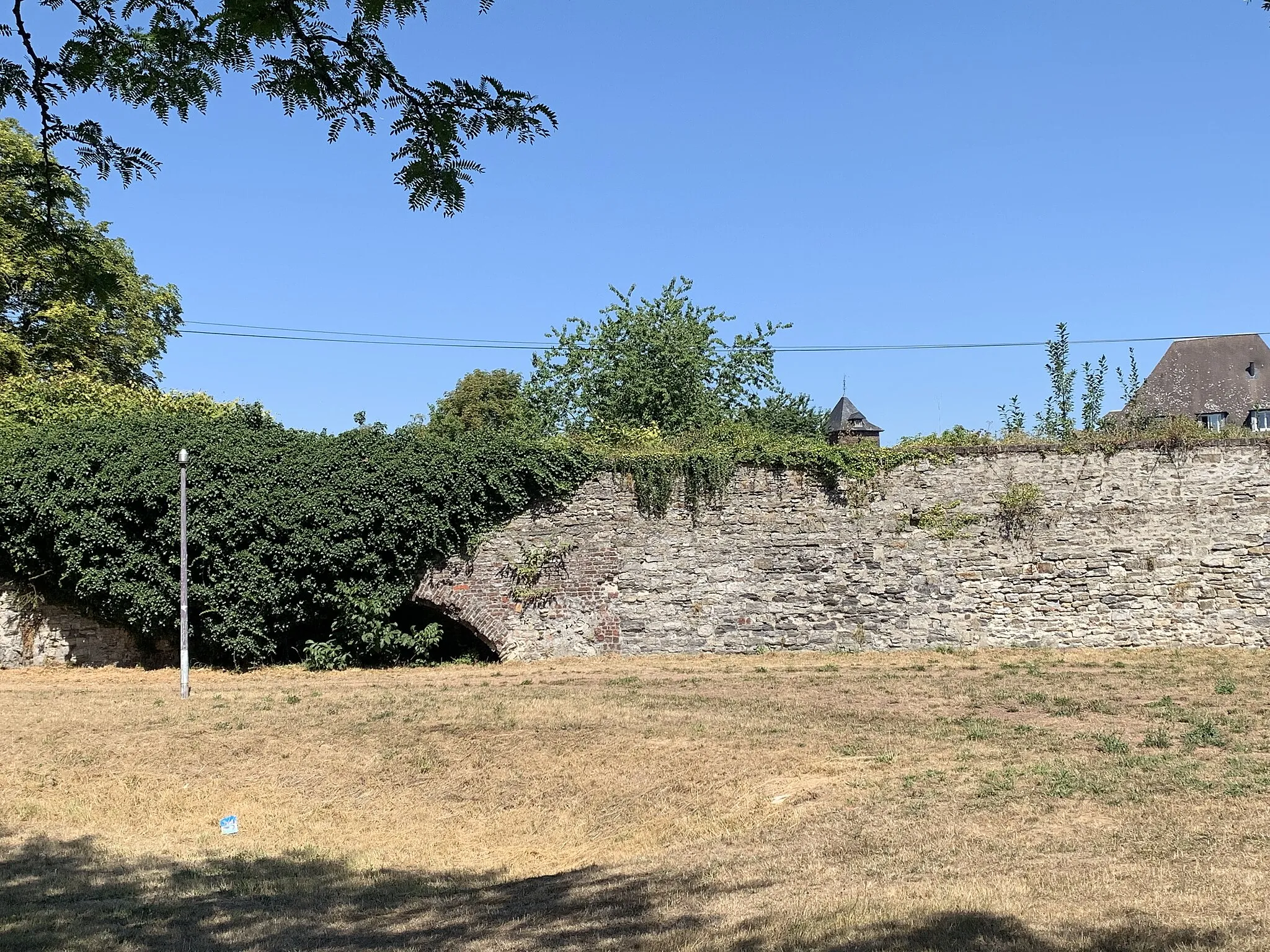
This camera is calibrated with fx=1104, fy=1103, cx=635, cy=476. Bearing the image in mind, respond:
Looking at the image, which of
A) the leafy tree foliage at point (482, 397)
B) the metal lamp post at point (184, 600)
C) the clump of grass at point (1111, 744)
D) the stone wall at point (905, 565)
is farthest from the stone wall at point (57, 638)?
the leafy tree foliage at point (482, 397)

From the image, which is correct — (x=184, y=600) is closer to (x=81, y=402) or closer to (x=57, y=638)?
(x=57, y=638)

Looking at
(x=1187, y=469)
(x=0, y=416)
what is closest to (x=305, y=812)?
(x=0, y=416)

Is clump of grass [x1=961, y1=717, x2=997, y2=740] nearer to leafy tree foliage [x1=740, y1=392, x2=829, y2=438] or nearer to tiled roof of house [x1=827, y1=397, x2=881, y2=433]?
leafy tree foliage [x1=740, y1=392, x2=829, y2=438]

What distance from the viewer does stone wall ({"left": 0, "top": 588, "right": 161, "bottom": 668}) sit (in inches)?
648

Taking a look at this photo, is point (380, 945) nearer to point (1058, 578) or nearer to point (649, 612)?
point (649, 612)

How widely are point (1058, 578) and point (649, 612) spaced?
5.98 m

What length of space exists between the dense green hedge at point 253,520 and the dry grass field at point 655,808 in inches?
40.7

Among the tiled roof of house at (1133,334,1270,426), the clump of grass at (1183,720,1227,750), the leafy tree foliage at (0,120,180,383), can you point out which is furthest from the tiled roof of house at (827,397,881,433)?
the clump of grass at (1183,720,1227,750)

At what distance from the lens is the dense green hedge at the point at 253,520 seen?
50.9ft

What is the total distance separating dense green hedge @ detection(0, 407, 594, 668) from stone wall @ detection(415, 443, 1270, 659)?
796 mm

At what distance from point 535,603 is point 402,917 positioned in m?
9.88

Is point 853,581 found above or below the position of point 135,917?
above

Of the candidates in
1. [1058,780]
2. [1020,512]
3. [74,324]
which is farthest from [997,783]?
[74,324]

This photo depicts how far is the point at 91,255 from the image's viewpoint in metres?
4.92
